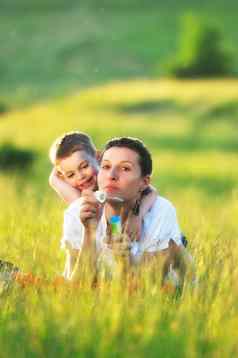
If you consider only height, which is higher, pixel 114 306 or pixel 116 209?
pixel 116 209

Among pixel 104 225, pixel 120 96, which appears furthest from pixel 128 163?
pixel 120 96

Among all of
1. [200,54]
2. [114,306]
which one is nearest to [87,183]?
[114,306]

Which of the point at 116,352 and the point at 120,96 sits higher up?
the point at 120,96

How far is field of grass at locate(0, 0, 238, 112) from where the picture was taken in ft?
39.1

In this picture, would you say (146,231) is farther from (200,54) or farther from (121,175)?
(200,54)

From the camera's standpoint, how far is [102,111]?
43.7 feet

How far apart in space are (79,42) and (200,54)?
136 inches

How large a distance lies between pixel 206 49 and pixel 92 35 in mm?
2979

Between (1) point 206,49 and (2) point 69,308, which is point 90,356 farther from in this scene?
(1) point 206,49

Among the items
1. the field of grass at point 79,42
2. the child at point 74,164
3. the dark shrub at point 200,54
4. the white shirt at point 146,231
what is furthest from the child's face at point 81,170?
the dark shrub at point 200,54

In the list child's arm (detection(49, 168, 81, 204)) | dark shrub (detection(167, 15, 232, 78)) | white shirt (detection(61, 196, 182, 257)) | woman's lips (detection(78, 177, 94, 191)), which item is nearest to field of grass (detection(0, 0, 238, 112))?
dark shrub (detection(167, 15, 232, 78))

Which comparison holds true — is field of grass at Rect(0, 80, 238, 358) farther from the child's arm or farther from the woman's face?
the woman's face

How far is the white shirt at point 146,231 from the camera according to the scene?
336cm

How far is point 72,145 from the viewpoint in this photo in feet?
13.4
